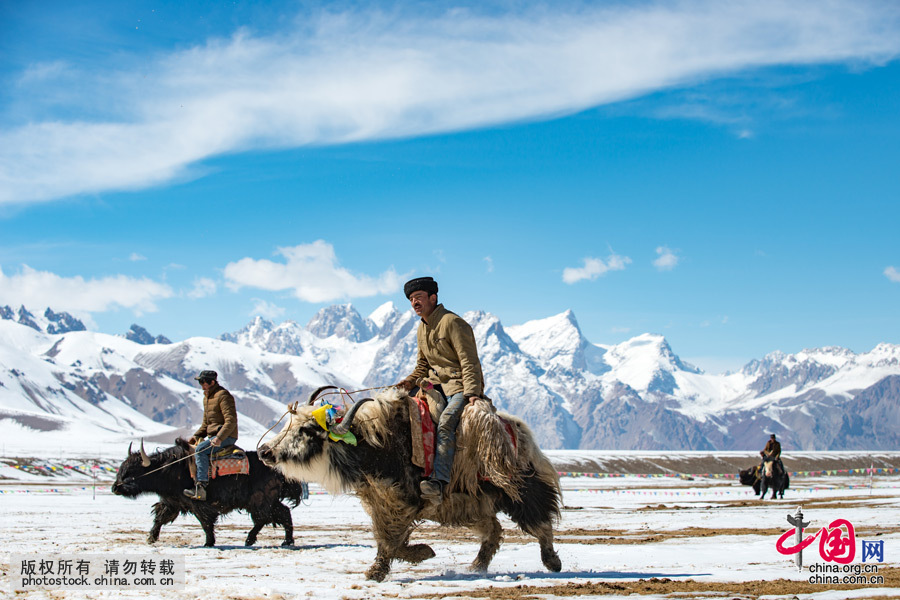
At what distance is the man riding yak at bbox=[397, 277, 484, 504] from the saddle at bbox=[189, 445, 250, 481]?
14.5 ft

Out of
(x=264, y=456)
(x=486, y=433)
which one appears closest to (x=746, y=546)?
(x=486, y=433)

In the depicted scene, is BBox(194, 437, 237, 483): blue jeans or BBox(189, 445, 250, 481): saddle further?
BBox(189, 445, 250, 481): saddle

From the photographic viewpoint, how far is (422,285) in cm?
946

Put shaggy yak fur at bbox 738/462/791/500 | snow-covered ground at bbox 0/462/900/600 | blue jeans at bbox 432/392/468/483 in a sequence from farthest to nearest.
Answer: shaggy yak fur at bbox 738/462/791/500 → blue jeans at bbox 432/392/468/483 → snow-covered ground at bbox 0/462/900/600

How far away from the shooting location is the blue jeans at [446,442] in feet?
29.2

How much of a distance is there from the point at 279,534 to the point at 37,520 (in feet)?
19.8

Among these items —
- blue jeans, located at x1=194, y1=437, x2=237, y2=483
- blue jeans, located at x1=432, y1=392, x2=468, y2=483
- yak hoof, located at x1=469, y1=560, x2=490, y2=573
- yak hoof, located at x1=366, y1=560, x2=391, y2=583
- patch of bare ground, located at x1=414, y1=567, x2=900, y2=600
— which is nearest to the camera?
patch of bare ground, located at x1=414, y1=567, x2=900, y2=600

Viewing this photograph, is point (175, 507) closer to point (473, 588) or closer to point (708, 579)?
point (473, 588)

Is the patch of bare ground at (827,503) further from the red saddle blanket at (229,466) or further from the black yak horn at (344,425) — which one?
the black yak horn at (344,425)

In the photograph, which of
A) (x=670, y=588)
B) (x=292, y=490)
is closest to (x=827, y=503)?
(x=292, y=490)

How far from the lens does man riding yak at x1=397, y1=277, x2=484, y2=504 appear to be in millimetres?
8922

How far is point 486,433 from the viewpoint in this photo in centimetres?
904

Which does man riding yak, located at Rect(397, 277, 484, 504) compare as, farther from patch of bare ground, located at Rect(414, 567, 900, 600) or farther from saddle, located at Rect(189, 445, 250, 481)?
saddle, located at Rect(189, 445, 250, 481)

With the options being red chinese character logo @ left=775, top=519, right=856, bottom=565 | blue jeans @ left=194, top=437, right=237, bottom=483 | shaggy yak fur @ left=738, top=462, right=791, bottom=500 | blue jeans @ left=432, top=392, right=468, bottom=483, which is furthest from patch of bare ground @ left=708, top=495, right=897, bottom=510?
blue jeans @ left=432, top=392, right=468, bottom=483
